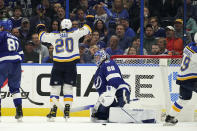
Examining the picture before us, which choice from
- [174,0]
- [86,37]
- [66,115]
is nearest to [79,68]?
[86,37]

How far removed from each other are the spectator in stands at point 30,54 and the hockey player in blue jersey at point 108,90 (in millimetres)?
2040

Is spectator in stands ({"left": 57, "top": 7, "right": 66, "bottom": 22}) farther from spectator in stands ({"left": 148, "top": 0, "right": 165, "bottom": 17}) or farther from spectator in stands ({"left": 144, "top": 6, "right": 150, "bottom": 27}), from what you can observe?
spectator in stands ({"left": 148, "top": 0, "right": 165, "bottom": 17})

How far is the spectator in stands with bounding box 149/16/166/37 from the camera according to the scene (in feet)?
31.7

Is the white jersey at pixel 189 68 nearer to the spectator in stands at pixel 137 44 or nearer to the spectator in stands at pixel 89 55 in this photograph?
the spectator in stands at pixel 137 44

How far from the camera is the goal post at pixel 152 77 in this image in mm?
8391

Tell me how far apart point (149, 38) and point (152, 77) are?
3.29 ft

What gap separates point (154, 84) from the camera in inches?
343

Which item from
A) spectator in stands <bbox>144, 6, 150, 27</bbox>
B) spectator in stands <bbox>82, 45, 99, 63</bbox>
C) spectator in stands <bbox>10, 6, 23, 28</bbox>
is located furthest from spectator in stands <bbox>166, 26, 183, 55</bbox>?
spectator in stands <bbox>10, 6, 23, 28</bbox>

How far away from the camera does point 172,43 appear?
→ 9500 mm

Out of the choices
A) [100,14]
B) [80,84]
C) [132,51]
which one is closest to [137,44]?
[132,51]

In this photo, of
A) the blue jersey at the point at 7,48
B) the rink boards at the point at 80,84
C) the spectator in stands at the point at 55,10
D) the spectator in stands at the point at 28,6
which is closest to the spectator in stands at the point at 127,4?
the spectator in stands at the point at 55,10

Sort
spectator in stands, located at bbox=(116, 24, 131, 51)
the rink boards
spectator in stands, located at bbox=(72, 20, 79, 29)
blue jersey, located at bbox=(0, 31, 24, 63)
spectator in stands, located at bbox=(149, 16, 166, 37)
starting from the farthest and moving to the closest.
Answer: spectator in stands, located at bbox=(72, 20, 79, 29)
spectator in stands, located at bbox=(149, 16, 166, 37)
spectator in stands, located at bbox=(116, 24, 131, 51)
the rink boards
blue jersey, located at bbox=(0, 31, 24, 63)

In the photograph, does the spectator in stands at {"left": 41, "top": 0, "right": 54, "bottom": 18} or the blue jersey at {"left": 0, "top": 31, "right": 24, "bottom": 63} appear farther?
the spectator in stands at {"left": 41, "top": 0, "right": 54, "bottom": 18}

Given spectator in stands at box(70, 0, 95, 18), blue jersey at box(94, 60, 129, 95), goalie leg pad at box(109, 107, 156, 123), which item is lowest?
goalie leg pad at box(109, 107, 156, 123)
